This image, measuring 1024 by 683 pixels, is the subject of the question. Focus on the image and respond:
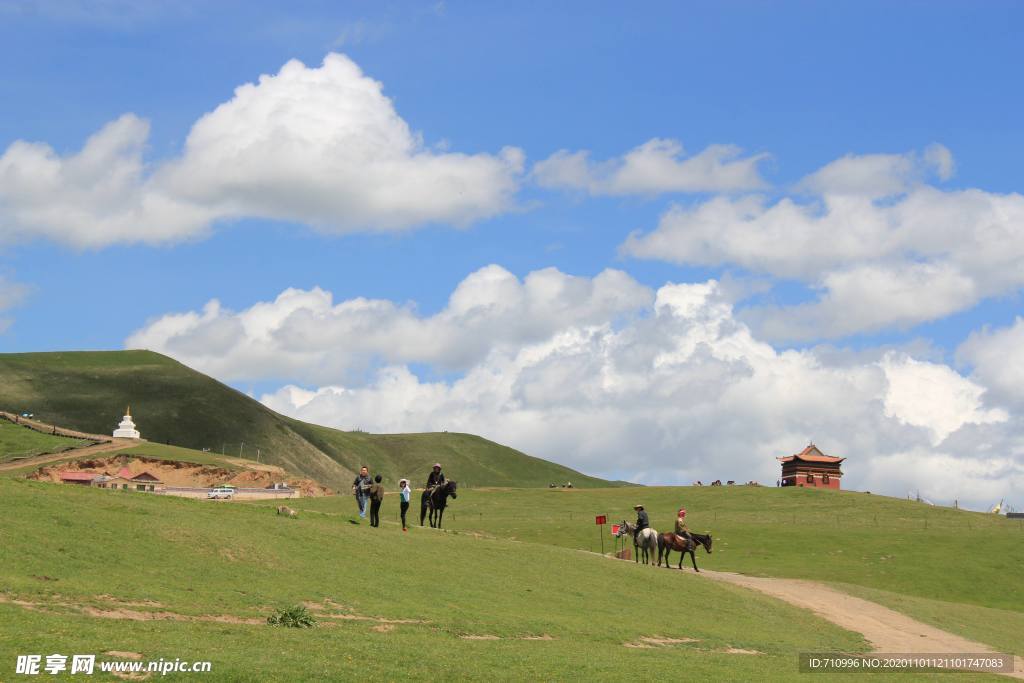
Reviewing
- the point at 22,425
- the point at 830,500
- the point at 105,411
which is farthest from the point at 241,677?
the point at 105,411

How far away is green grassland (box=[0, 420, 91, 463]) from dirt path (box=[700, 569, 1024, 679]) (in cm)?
9258

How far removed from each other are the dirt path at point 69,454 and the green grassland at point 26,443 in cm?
166

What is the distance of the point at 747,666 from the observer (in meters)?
27.9

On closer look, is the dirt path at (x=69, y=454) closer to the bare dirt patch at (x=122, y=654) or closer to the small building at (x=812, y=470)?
the small building at (x=812, y=470)

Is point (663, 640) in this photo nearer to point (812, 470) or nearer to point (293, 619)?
point (293, 619)

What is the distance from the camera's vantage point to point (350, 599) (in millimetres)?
30266

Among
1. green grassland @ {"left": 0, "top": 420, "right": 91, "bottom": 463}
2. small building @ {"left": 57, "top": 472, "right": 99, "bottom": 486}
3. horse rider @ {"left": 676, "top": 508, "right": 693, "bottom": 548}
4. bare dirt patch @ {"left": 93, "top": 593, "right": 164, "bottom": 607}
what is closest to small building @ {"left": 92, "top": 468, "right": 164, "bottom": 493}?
small building @ {"left": 57, "top": 472, "right": 99, "bottom": 486}

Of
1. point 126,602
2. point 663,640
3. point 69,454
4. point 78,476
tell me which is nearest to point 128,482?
point 78,476

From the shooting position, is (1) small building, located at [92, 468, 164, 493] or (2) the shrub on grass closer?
(2) the shrub on grass

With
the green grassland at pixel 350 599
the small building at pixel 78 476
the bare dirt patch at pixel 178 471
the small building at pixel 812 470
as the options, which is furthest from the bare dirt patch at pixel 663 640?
the small building at pixel 812 470

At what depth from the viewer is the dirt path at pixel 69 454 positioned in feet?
366

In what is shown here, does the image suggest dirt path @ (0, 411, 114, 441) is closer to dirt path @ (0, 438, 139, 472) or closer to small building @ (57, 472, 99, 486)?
dirt path @ (0, 438, 139, 472)

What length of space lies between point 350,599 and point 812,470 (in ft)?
389

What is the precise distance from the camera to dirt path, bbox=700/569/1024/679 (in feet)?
124
